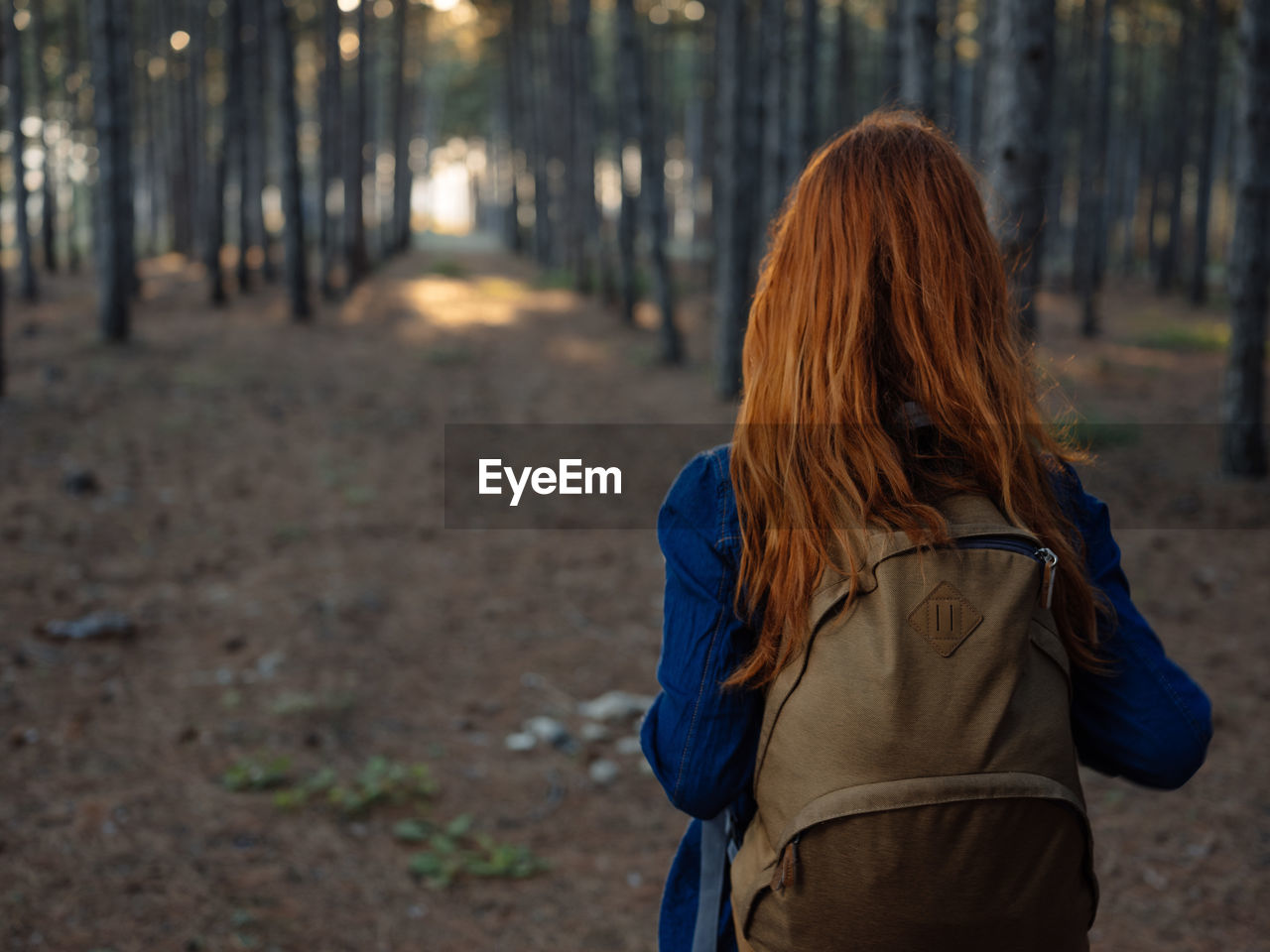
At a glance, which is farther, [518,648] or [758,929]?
[518,648]

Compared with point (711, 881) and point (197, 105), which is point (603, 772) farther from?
point (197, 105)

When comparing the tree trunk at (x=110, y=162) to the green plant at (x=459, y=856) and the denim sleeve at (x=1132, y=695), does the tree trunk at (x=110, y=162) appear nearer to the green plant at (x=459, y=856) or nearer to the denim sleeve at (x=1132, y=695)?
the green plant at (x=459, y=856)

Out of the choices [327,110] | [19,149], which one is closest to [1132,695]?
[19,149]

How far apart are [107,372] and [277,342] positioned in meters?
3.02

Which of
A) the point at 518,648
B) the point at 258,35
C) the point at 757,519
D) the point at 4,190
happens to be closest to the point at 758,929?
the point at 757,519

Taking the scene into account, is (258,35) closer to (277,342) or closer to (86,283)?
(86,283)

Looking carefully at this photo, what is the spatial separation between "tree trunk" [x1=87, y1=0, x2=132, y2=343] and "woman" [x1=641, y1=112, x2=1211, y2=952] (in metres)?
14.1

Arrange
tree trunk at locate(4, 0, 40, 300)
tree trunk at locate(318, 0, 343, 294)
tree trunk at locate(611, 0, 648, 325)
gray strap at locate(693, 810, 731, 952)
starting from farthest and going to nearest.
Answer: tree trunk at locate(318, 0, 343, 294) → tree trunk at locate(4, 0, 40, 300) → tree trunk at locate(611, 0, 648, 325) → gray strap at locate(693, 810, 731, 952)

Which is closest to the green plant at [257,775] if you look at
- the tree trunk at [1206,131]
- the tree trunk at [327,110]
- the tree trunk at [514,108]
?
the tree trunk at [327,110]

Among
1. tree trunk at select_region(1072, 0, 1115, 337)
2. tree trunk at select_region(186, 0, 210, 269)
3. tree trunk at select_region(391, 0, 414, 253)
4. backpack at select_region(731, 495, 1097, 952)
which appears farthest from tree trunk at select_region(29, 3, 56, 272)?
backpack at select_region(731, 495, 1097, 952)

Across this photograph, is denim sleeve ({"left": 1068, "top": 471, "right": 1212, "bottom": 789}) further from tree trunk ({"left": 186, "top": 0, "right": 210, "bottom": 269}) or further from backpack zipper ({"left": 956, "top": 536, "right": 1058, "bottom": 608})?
tree trunk ({"left": 186, "top": 0, "right": 210, "bottom": 269})

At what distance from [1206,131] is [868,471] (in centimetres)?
2499

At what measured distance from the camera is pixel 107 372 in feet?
40.3

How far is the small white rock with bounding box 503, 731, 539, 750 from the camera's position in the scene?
5258mm
